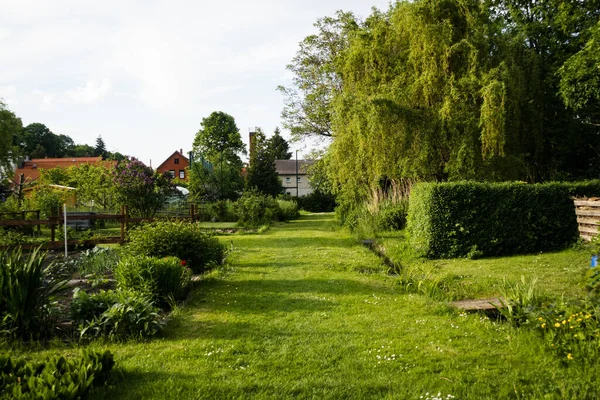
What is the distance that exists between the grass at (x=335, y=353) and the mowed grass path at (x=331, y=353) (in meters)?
0.01

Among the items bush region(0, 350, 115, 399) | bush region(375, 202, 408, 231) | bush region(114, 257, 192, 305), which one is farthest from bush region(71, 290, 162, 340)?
bush region(375, 202, 408, 231)

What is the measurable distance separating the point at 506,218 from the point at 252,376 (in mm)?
8785

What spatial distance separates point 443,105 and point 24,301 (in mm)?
12166

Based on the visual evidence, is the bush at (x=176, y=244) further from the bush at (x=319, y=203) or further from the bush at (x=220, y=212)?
the bush at (x=319, y=203)

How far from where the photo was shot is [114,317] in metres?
4.74

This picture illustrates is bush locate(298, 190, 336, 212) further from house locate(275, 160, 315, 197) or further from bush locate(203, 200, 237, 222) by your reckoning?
house locate(275, 160, 315, 197)

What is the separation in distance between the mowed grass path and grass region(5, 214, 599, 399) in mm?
12

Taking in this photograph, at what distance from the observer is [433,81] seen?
13602mm

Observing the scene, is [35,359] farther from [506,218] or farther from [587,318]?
[506,218]

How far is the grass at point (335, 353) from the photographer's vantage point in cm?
344

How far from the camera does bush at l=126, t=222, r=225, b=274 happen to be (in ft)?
26.0

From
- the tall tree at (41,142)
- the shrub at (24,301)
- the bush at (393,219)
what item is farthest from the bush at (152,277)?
the tall tree at (41,142)

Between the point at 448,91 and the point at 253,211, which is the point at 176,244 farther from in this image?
the point at 253,211

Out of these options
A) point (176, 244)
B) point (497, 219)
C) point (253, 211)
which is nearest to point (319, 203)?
point (253, 211)
